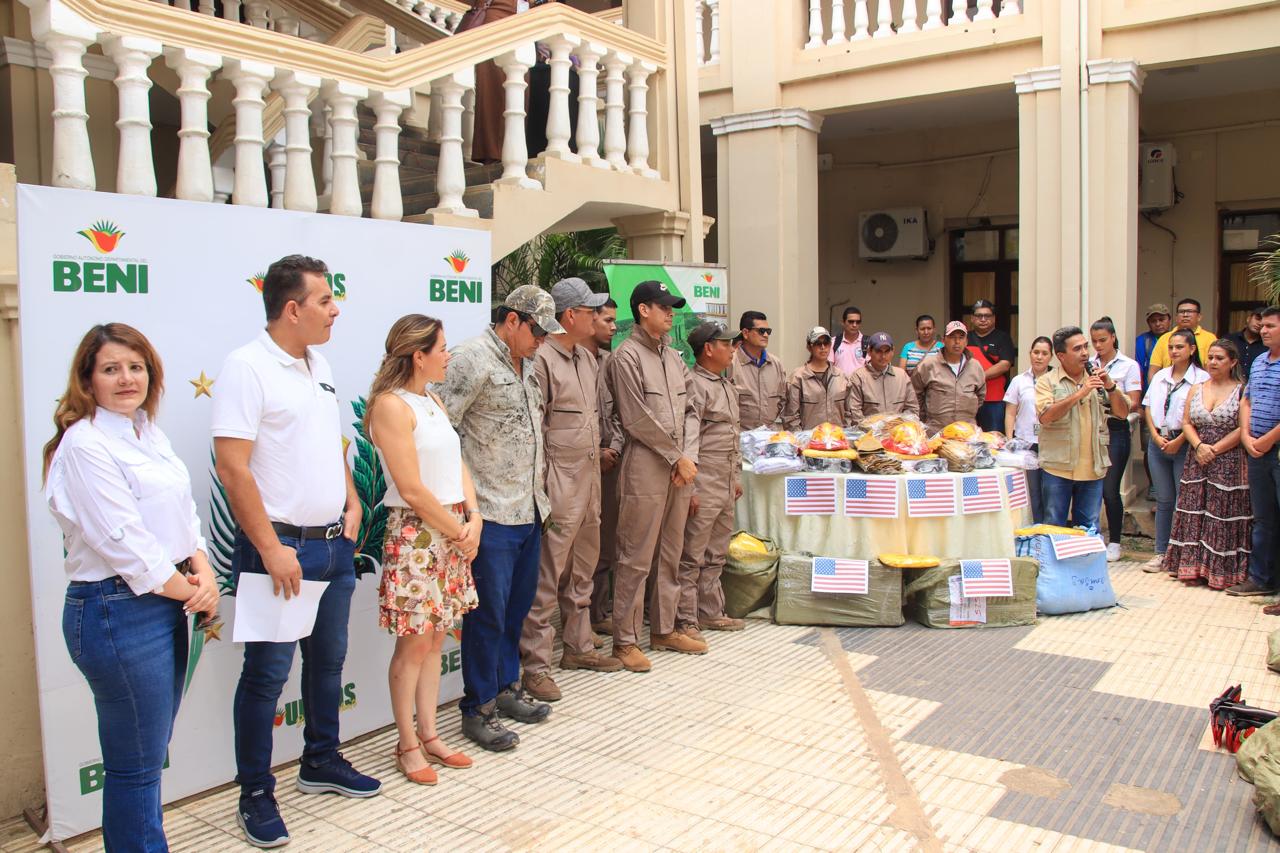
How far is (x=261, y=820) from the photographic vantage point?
351cm

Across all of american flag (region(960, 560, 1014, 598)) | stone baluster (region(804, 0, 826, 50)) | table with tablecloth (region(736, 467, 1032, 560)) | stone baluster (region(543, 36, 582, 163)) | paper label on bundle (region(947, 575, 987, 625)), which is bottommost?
paper label on bundle (region(947, 575, 987, 625))

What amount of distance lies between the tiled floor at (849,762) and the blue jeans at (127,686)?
27.4 inches

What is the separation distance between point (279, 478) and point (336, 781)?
1241 millimetres

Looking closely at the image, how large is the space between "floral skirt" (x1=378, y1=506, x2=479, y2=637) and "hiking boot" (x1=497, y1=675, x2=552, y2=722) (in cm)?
84

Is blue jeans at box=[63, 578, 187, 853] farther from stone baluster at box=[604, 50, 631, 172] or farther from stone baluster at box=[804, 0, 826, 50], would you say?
stone baluster at box=[804, 0, 826, 50]

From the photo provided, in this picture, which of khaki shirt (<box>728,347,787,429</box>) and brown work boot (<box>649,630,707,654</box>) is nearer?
brown work boot (<box>649,630,707,654</box>)

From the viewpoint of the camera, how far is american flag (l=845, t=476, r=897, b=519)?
6.24m

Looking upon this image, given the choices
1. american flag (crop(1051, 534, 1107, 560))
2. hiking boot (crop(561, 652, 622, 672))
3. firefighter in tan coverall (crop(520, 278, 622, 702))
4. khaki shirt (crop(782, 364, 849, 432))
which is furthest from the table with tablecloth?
firefighter in tan coverall (crop(520, 278, 622, 702))

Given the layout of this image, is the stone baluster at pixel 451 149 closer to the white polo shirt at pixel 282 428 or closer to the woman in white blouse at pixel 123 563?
the white polo shirt at pixel 282 428

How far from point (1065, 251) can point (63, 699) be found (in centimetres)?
852

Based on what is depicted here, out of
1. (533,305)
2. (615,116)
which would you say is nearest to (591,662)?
(533,305)

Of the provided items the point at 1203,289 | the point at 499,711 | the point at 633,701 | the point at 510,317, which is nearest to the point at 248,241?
the point at 510,317

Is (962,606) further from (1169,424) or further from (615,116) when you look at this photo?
(615,116)

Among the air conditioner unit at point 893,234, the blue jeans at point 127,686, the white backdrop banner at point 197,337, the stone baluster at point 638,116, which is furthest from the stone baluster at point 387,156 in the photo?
the air conditioner unit at point 893,234
